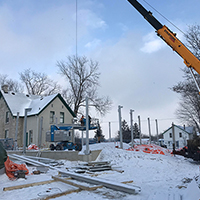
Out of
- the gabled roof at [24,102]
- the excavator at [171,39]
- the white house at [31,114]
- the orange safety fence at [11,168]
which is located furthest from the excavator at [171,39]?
the gabled roof at [24,102]

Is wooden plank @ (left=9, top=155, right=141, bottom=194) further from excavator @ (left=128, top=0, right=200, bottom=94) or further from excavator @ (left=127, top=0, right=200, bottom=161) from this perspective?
excavator @ (left=128, top=0, right=200, bottom=94)

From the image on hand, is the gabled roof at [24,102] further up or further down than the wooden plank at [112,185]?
further up

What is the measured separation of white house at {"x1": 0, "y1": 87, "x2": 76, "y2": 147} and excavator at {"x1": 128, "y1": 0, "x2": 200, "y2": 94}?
634 inches

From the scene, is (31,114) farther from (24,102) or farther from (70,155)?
(70,155)

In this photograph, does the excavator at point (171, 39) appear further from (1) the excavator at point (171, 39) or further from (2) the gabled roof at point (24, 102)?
(2) the gabled roof at point (24, 102)

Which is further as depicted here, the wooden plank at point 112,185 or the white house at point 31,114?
the white house at point 31,114

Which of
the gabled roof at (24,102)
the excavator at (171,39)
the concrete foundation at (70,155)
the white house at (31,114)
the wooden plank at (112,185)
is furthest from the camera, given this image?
the gabled roof at (24,102)

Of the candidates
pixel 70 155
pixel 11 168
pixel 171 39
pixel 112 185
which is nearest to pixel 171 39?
pixel 171 39

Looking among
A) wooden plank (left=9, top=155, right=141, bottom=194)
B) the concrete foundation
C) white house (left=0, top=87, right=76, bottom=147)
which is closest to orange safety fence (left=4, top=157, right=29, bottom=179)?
wooden plank (left=9, top=155, right=141, bottom=194)

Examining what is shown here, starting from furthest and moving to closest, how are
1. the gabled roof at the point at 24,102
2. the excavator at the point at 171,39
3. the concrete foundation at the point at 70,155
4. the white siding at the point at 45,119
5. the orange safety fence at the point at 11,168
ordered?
the gabled roof at the point at 24,102 → the white siding at the point at 45,119 → the concrete foundation at the point at 70,155 → the excavator at the point at 171,39 → the orange safety fence at the point at 11,168

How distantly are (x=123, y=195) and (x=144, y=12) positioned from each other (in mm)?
9915

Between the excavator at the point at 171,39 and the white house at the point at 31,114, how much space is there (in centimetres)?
1611

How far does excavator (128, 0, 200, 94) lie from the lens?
33.8ft

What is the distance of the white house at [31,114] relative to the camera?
2527 cm
